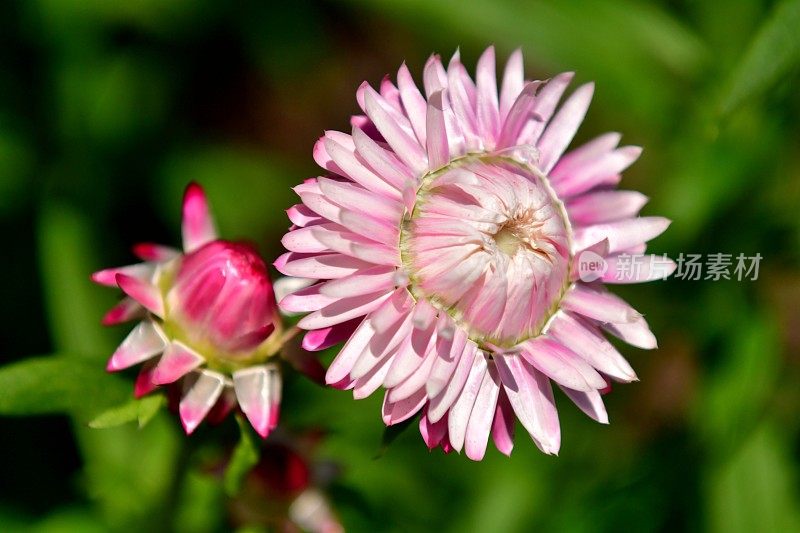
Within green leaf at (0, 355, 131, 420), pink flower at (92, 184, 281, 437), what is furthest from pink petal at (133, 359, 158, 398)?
green leaf at (0, 355, 131, 420)

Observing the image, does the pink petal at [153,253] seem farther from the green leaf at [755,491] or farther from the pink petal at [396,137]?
the green leaf at [755,491]

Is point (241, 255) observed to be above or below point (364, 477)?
above

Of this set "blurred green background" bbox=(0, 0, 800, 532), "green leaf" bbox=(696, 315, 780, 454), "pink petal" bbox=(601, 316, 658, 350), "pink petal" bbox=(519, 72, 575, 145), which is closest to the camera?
"pink petal" bbox=(601, 316, 658, 350)

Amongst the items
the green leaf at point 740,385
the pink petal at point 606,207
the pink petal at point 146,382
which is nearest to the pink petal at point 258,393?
the pink petal at point 146,382

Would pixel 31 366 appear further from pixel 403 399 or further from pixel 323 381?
pixel 403 399

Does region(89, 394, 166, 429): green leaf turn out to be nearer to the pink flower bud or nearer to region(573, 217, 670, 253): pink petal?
the pink flower bud

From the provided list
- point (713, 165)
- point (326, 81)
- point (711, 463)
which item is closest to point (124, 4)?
point (326, 81)
